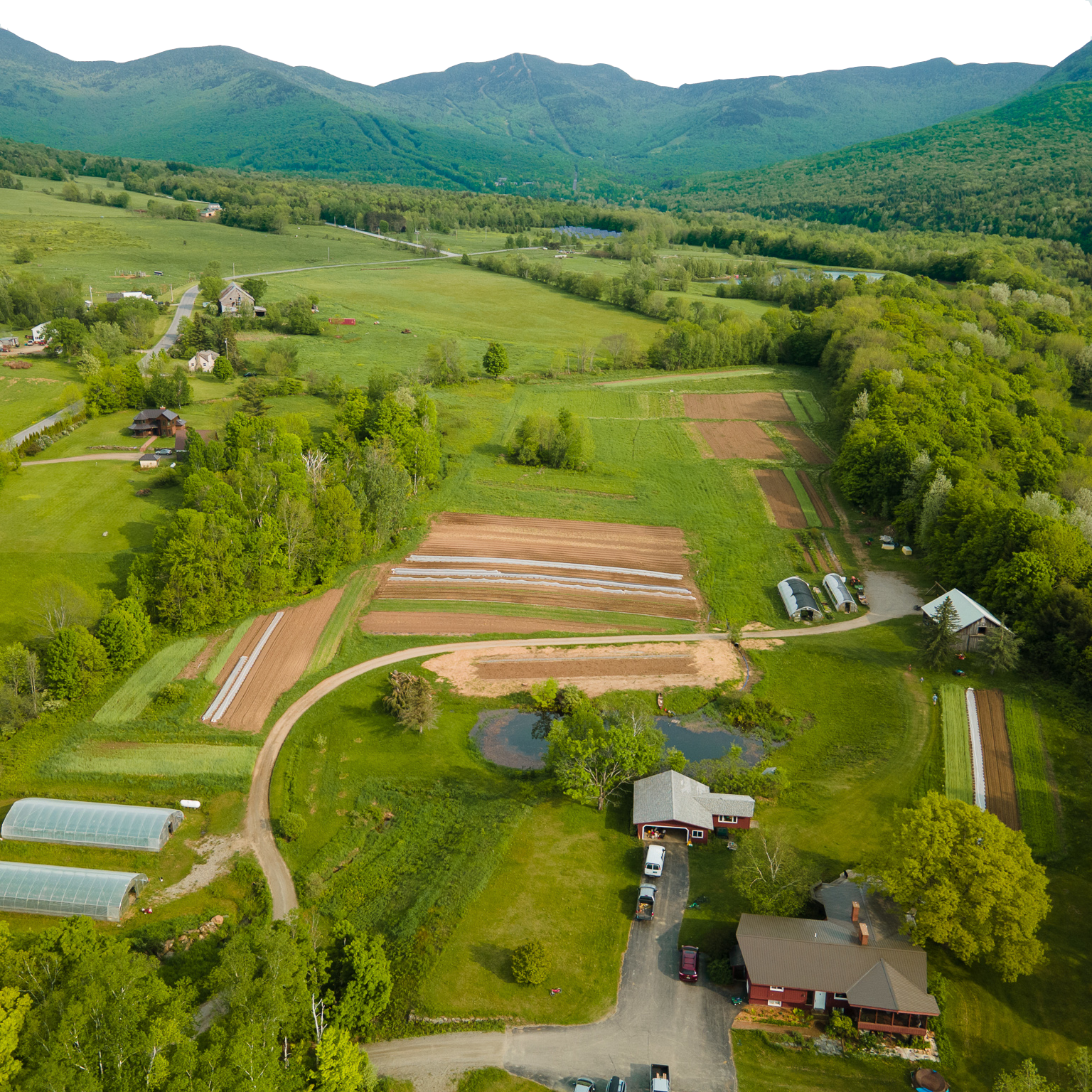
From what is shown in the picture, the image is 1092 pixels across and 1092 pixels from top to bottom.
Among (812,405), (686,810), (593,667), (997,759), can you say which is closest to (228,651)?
(593,667)

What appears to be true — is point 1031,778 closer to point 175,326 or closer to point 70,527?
point 70,527

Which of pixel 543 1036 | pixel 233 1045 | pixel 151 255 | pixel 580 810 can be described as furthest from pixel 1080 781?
pixel 151 255

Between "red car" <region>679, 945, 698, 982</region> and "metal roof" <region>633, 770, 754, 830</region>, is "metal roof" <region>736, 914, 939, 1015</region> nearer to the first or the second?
"red car" <region>679, 945, 698, 982</region>

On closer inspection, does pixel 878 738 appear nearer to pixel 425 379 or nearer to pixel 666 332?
pixel 425 379

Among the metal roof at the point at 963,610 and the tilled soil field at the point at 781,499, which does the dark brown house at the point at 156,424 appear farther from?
the metal roof at the point at 963,610

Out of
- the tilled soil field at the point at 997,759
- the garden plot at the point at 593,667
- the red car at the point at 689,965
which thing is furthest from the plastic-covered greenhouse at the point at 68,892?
the tilled soil field at the point at 997,759

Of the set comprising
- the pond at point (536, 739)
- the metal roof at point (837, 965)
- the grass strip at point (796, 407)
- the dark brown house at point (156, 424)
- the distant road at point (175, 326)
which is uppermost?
the distant road at point (175, 326)

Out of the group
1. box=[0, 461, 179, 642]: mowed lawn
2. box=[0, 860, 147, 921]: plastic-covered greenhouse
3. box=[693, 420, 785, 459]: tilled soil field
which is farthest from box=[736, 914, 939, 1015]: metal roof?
box=[693, 420, 785, 459]: tilled soil field
